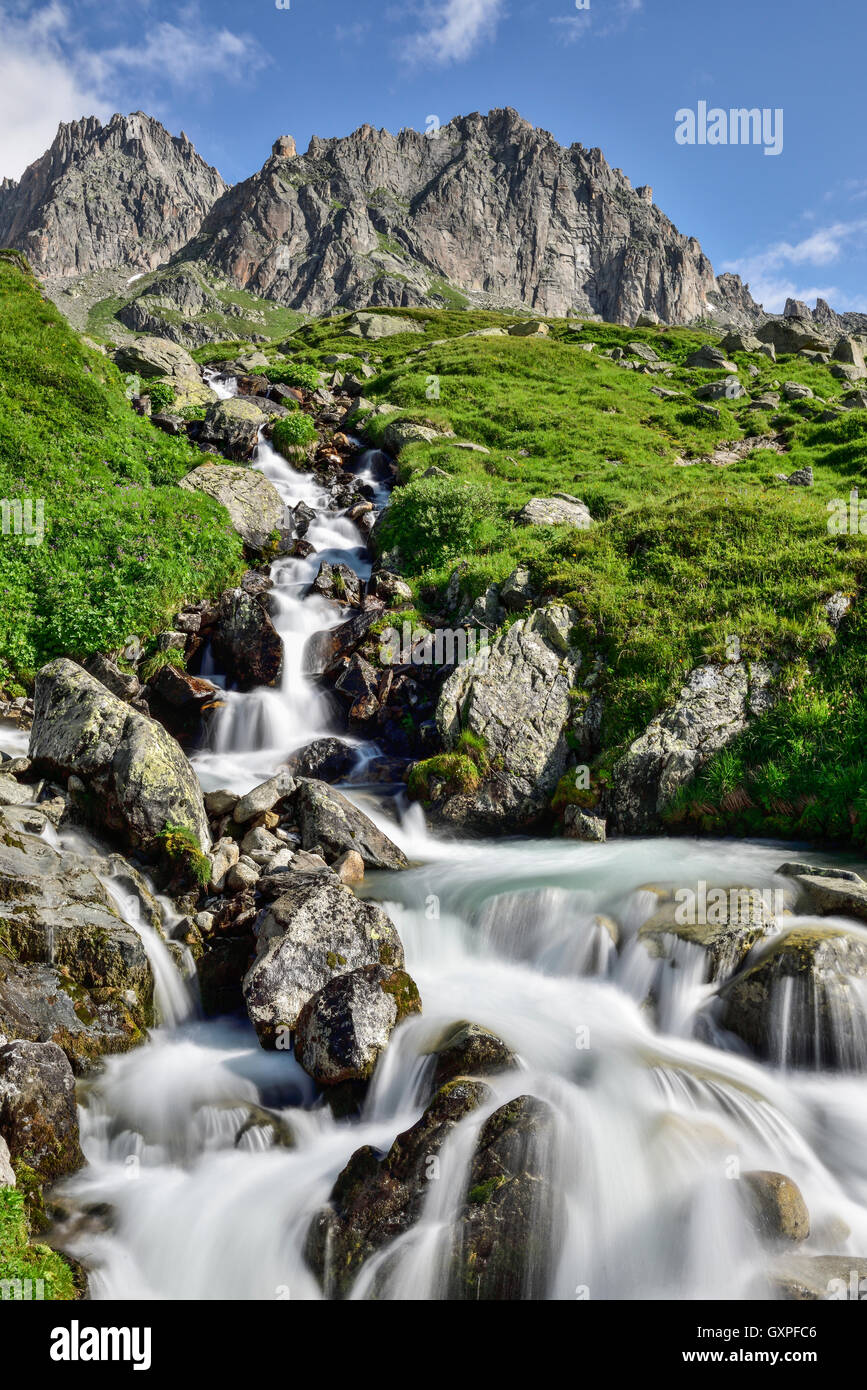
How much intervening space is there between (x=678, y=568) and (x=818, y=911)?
9.47m

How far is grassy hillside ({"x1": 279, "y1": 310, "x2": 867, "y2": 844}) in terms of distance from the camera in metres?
12.6

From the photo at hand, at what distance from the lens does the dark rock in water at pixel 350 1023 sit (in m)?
8.30

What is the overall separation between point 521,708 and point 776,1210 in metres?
9.83

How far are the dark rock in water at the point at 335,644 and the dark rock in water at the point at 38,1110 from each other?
12.1 m

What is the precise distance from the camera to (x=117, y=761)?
11.9m

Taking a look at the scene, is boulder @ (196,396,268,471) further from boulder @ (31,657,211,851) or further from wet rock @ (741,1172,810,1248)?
wet rock @ (741,1172,810,1248)

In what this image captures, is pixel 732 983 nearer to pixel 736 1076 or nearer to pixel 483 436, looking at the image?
pixel 736 1076

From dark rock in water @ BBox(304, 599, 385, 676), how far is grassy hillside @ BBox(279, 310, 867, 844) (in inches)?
82.9

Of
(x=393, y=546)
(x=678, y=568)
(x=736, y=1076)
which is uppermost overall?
(x=393, y=546)

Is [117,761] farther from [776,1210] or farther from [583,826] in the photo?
[776,1210]

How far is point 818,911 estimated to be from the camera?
355 inches

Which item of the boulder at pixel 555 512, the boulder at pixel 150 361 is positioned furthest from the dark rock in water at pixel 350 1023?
the boulder at pixel 150 361

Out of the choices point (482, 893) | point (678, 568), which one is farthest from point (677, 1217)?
point (678, 568)
